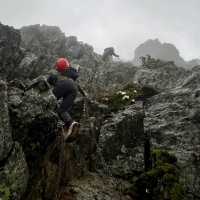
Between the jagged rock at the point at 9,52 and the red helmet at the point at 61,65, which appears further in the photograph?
the jagged rock at the point at 9,52

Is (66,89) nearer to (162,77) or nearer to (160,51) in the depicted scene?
(162,77)

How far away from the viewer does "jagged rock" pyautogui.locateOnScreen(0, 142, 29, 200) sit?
13328mm

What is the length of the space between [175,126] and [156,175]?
4.19 metres

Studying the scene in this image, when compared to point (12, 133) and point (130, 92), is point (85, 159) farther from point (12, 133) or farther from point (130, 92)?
point (130, 92)

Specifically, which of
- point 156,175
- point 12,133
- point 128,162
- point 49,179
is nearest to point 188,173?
point 156,175

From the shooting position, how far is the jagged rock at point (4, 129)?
1404cm

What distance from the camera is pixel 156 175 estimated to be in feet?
50.4

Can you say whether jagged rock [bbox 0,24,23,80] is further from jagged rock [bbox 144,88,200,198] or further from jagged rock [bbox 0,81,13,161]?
jagged rock [bbox 144,88,200,198]

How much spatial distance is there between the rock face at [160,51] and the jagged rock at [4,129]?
137 metres

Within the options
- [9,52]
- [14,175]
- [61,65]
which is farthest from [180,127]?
[9,52]

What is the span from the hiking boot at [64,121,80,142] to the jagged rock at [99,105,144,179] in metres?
2.56

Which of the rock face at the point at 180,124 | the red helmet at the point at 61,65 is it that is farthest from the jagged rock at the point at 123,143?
the red helmet at the point at 61,65

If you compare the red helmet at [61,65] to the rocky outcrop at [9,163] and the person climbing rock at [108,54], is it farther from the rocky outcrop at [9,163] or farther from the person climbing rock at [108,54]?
the person climbing rock at [108,54]

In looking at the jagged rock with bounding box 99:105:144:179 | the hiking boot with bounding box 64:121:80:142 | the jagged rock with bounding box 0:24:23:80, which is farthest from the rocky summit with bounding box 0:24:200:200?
the jagged rock with bounding box 0:24:23:80
